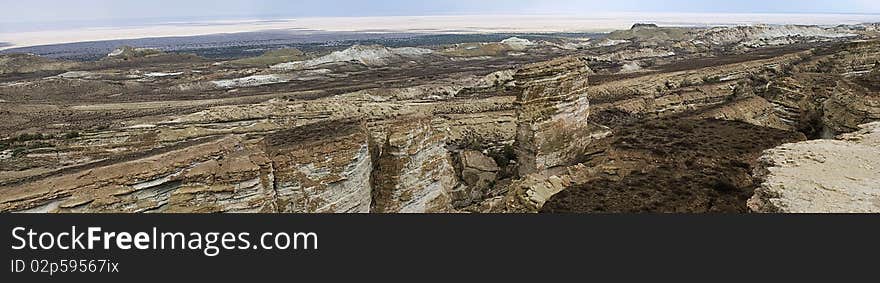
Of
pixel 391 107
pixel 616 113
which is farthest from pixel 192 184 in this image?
pixel 616 113

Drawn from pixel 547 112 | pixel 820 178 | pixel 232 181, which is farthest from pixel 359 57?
pixel 820 178

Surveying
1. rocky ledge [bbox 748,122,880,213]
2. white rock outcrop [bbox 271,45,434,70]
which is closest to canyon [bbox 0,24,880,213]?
rocky ledge [bbox 748,122,880,213]

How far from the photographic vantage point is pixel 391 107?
36.5 metres

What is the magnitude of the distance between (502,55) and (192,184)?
94717 millimetres

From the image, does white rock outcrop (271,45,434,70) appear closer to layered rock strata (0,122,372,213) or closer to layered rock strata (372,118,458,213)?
layered rock strata (372,118,458,213)

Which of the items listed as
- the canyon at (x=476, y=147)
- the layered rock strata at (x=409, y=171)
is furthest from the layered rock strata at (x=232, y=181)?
the layered rock strata at (x=409, y=171)

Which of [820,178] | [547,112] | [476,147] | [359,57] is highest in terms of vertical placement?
[359,57]

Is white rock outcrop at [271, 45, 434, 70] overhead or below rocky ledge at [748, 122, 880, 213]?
overhead

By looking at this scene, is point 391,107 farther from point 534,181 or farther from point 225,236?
point 225,236

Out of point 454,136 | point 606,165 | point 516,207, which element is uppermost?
point 606,165

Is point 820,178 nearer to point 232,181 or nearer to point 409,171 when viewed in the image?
point 232,181

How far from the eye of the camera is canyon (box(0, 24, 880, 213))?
24.3 feet

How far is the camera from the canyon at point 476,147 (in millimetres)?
7414

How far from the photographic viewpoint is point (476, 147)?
29.2 meters
